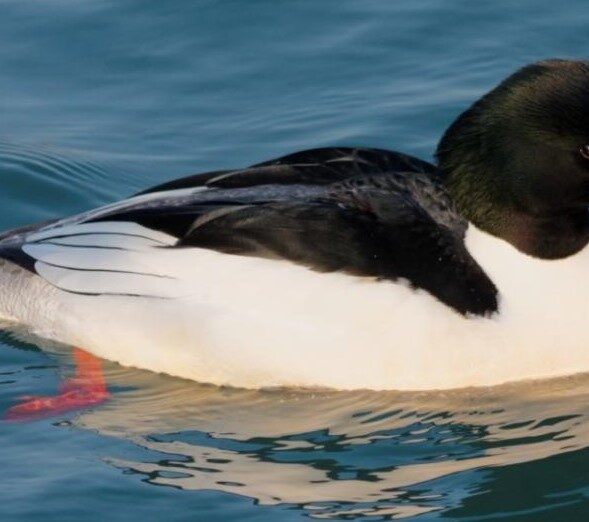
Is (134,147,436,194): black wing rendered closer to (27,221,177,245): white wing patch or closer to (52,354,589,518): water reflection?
(27,221,177,245): white wing patch

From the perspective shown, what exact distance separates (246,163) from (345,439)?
3.20 metres

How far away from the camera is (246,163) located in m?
10.1

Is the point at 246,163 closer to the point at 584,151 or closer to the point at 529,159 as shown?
the point at 529,159

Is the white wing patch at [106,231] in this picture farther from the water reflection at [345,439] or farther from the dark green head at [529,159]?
the dark green head at [529,159]

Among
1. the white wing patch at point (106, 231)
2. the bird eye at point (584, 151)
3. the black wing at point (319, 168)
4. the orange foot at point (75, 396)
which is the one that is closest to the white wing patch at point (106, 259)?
the white wing patch at point (106, 231)

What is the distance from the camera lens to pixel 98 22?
11.7 m

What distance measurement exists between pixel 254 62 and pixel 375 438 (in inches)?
178

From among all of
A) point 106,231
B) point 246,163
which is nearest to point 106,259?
point 106,231

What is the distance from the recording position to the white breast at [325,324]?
7.36m

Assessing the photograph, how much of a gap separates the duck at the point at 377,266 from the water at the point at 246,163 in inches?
6.7

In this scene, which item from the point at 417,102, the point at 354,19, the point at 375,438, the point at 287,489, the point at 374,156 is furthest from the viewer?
the point at 354,19

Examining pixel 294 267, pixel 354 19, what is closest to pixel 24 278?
pixel 294 267

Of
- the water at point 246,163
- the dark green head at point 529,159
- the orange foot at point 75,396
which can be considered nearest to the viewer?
the water at point 246,163

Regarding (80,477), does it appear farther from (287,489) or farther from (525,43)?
(525,43)
